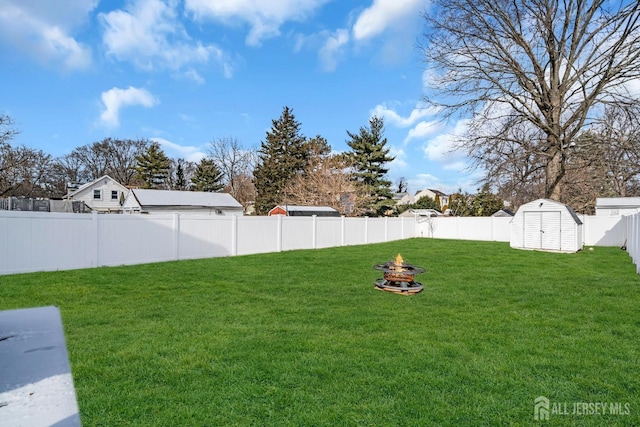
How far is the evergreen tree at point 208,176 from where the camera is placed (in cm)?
4288

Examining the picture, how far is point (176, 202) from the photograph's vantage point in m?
27.3

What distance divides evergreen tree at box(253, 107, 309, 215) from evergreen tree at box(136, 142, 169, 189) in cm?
1348

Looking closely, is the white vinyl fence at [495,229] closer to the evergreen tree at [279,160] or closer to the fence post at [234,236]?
the fence post at [234,236]

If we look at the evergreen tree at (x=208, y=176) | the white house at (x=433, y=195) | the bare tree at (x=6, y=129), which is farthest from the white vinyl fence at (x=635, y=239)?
the white house at (x=433, y=195)

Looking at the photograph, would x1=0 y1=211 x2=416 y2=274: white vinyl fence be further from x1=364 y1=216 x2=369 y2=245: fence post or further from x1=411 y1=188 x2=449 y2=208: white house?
x1=411 y1=188 x2=449 y2=208: white house

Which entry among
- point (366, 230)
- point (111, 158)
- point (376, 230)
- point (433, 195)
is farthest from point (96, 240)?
point (433, 195)

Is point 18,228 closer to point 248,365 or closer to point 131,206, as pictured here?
point 248,365

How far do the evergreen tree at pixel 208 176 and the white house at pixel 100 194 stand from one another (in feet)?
29.1

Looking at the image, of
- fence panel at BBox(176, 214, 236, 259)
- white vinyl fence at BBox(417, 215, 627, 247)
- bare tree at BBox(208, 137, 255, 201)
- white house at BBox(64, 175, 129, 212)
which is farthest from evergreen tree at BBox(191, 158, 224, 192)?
fence panel at BBox(176, 214, 236, 259)

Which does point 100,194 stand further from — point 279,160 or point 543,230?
point 543,230

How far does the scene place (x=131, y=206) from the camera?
27812 millimetres

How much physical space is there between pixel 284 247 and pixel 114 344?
10.1 metres

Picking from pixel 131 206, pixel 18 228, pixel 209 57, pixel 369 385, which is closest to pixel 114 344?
pixel 369 385

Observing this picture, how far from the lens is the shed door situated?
1441 cm
